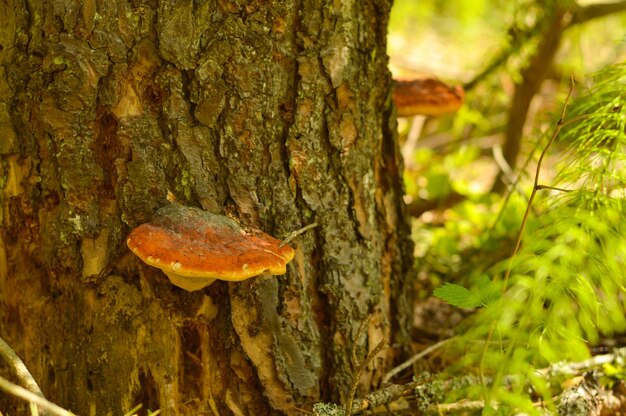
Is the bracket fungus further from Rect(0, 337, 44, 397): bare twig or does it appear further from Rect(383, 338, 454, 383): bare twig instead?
Rect(383, 338, 454, 383): bare twig

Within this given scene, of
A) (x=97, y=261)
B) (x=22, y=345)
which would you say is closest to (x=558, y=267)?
(x=97, y=261)

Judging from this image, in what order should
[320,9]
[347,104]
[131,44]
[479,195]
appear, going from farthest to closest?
1. [479,195]
2. [347,104]
3. [320,9]
4. [131,44]

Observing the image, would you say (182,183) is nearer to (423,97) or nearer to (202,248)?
(202,248)

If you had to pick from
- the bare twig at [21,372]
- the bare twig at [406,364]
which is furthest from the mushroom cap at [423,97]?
the bare twig at [21,372]

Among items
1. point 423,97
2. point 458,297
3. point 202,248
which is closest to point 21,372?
point 202,248

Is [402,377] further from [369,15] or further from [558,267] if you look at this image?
[369,15]

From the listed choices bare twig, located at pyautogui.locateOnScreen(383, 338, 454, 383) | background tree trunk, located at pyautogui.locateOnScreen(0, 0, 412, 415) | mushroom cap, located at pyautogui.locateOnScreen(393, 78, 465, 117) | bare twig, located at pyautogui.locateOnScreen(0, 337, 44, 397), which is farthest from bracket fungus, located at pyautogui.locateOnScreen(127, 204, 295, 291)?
mushroom cap, located at pyautogui.locateOnScreen(393, 78, 465, 117)
